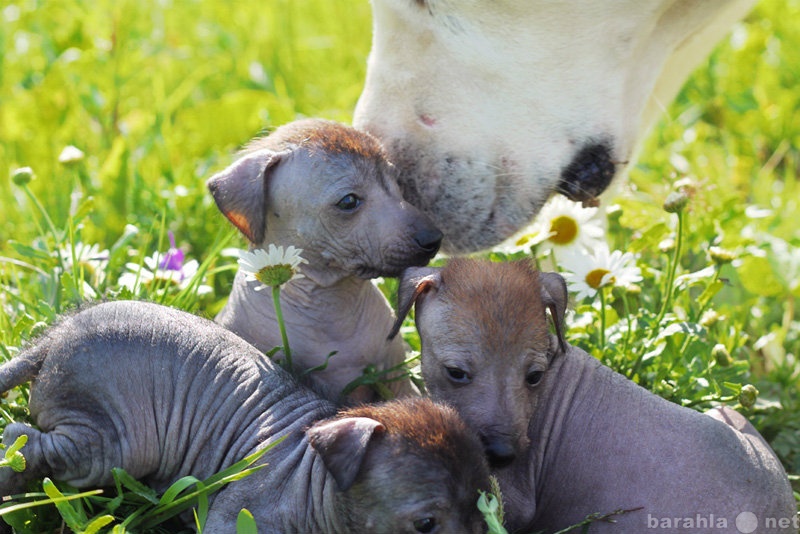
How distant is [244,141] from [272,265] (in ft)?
8.88

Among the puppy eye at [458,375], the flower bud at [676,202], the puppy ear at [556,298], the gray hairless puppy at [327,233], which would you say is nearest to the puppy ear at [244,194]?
the gray hairless puppy at [327,233]

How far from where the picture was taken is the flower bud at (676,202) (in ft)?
12.7

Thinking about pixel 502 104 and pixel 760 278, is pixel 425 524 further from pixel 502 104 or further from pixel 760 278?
pixel 760 278

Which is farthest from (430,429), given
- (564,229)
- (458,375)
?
(564,229)

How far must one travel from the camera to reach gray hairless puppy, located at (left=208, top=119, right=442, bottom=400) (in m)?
3.80

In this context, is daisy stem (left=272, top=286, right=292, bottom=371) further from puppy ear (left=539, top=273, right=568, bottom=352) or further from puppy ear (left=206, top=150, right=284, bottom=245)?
puppy ear (left=539, top=273, right=568, bottom=352)

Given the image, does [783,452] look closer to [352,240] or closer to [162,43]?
[352,240]

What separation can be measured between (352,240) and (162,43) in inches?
154

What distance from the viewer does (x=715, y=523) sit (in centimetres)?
331

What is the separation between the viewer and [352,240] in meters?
3.85

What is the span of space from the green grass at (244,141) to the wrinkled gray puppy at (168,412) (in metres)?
0.28

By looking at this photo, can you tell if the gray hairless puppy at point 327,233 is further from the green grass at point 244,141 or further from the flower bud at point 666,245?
the flower bud at point 666,245

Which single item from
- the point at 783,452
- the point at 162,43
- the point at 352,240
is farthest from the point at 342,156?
the point at 162,43

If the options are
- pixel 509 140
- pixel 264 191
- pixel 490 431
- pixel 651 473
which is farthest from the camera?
pixel 509 140
